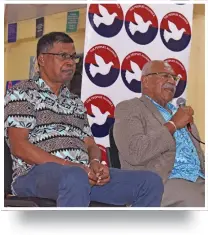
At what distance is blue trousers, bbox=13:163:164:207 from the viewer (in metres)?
2.12

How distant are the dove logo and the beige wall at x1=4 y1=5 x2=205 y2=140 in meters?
0.12

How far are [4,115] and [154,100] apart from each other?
3.11 ft

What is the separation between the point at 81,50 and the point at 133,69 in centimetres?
41

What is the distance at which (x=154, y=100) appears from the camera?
2.90 meters

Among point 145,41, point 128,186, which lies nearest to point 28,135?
point 128,186

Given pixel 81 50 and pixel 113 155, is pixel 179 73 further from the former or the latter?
pixel 113 155

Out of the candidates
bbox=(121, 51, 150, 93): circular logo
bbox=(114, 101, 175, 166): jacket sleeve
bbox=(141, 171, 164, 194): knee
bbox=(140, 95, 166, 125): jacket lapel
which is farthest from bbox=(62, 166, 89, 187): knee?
bbox=(121, 51, 150, 93): circular logo

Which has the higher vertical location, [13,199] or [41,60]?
[41,60]

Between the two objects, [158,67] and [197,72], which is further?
[197,72]

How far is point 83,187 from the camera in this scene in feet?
6.97

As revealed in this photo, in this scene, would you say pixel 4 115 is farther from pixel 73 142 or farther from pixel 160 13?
pixel 160 13

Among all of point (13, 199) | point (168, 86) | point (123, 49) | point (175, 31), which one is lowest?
point (13, 199)

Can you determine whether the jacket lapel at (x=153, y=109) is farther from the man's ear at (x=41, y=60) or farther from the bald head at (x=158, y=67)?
the man's ear at (x=41, y=60)

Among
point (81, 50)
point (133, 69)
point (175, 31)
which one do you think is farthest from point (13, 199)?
point (175, 31)
